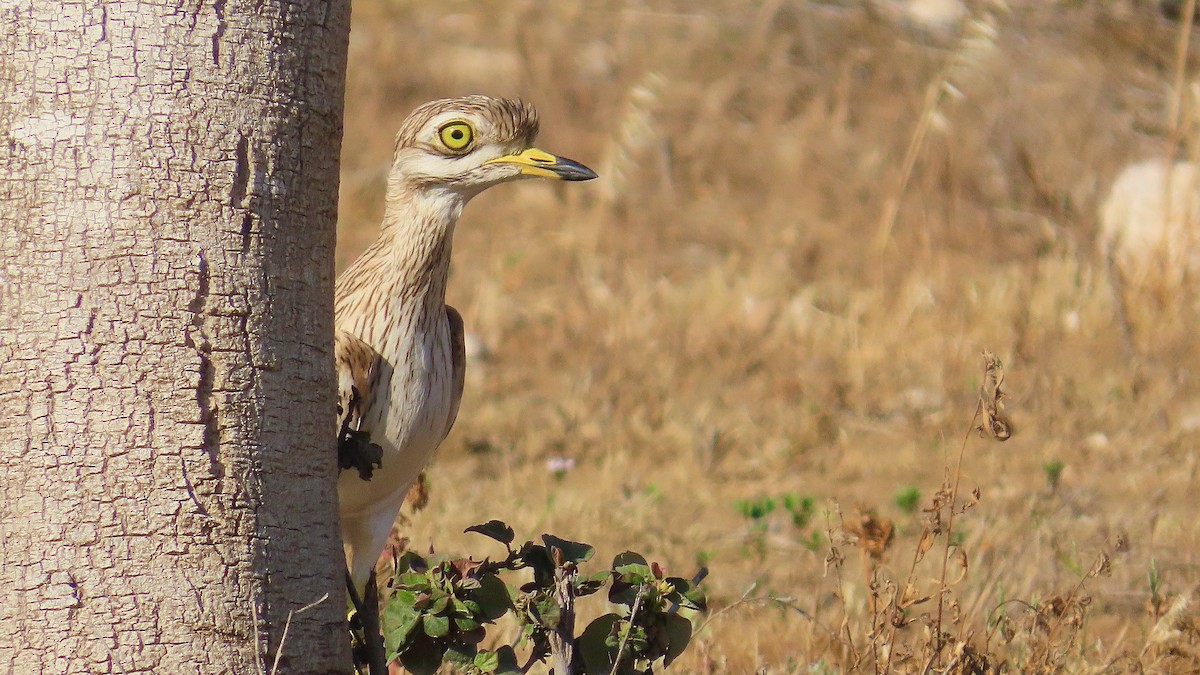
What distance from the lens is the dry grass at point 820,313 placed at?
460 centimetres

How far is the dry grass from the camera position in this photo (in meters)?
4.60

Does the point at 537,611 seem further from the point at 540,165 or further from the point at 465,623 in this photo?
the point at 540,165

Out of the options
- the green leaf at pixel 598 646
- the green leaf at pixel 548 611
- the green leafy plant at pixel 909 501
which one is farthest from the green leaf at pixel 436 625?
the green leafy plant at pixel 909 501

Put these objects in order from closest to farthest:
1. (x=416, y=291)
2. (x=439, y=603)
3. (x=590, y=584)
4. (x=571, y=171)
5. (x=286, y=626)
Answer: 1. (x=286, y=626)
2. (x=439, y=603)
3. (x=590, y=584)
4. (x=416, y=291)
5. (x=571, y=171)

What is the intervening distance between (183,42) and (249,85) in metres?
0.11

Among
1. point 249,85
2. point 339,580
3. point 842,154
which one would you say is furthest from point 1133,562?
point 842,154

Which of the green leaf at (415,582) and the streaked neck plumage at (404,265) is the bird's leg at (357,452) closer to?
the green leaf at (415,582)

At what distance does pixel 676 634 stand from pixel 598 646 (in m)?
0.14

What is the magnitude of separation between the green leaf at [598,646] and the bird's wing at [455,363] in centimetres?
93

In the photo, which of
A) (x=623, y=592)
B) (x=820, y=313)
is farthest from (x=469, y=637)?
(x=820, y=313)

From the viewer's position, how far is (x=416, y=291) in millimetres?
3471

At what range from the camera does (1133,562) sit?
4855mm

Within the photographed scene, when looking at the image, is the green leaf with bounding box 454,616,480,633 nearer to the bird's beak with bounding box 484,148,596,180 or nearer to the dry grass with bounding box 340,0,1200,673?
the dry grass with bounding box 340,0,1200,673

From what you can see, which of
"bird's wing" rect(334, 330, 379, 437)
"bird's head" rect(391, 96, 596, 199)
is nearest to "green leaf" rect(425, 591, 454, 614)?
"bird's wing" rect(334, 330, 379, 437)
